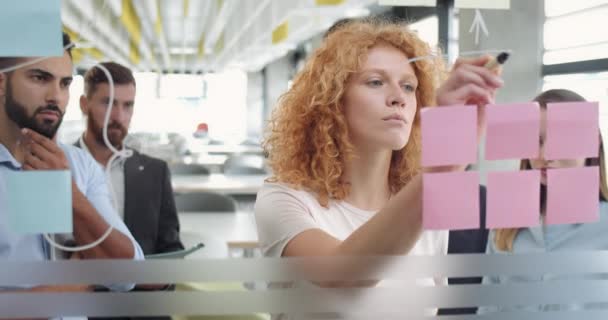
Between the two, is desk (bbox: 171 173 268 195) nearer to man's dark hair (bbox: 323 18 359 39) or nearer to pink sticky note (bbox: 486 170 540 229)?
man's dark hair (bbox: 323 18 359 39)

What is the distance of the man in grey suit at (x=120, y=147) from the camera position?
634 mm

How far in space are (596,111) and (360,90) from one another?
24 centimetres

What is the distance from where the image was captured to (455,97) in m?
0.64

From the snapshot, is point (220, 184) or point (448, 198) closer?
point (448, 198)

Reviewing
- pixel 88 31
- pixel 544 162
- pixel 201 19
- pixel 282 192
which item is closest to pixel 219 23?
pixel 201 19

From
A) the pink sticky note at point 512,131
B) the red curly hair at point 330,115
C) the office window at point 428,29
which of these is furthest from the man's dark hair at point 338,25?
the pink sticky note at point 512,131

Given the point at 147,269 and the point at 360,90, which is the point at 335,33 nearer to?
the point at 360,90

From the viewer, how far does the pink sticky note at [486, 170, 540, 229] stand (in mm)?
651

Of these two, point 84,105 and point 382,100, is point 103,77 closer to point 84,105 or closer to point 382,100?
point 84,105

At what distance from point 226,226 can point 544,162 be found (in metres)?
2.31

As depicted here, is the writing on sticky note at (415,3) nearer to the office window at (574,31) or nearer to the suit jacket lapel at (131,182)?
the office window at (574,31)

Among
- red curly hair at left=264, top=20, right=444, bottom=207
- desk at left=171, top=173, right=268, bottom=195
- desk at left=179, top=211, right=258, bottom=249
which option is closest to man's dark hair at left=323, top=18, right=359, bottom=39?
red curly hair at left=264, top=20, right=444, bottom=207

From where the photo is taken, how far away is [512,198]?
0.66m

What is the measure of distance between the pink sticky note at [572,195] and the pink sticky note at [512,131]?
0.04 metres
